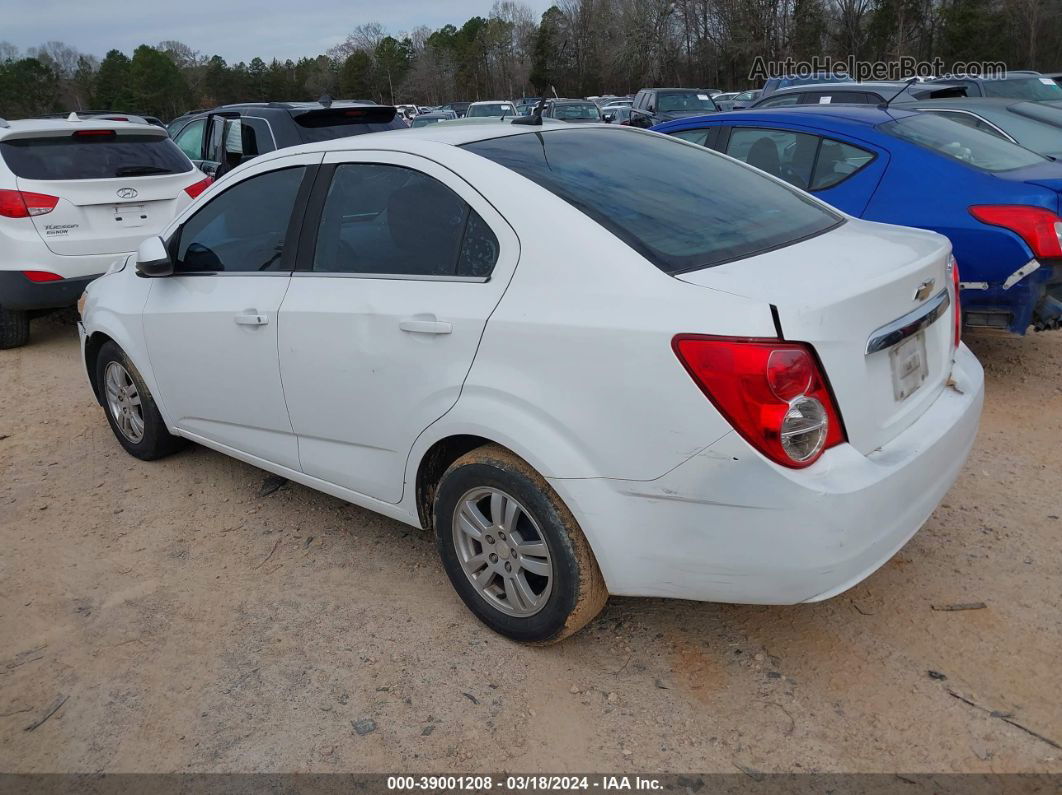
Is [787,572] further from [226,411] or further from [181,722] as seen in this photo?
[226,411]

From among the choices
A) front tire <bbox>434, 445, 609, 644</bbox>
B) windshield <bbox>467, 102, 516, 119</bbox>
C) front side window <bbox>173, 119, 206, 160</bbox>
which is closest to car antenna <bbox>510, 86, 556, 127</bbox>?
front tire <bbox>434, 445, 609, 644</bbox>

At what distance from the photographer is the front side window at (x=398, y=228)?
2.80 m

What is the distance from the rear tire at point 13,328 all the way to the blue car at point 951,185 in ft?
19.9

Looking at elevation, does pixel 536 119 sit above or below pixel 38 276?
above

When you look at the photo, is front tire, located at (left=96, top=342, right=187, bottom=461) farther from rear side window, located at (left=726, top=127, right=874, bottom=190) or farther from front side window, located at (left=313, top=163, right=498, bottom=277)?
rear side window, located at (left=726, top=127, right=874, bottom=190)

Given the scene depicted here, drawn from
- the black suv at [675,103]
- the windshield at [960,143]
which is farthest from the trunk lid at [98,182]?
the black suv at [675,103]

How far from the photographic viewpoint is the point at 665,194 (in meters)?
2.92

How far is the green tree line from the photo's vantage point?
42.3 metres

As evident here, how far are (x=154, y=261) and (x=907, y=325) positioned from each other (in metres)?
3.13

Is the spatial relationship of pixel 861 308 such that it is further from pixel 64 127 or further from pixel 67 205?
pixel 64 127

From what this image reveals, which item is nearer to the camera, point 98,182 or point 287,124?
point 98,182

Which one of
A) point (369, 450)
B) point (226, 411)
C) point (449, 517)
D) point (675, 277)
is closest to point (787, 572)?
point (675, 277)

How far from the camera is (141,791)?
94.7 inches

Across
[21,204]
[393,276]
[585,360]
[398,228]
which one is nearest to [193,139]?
[21,204]
